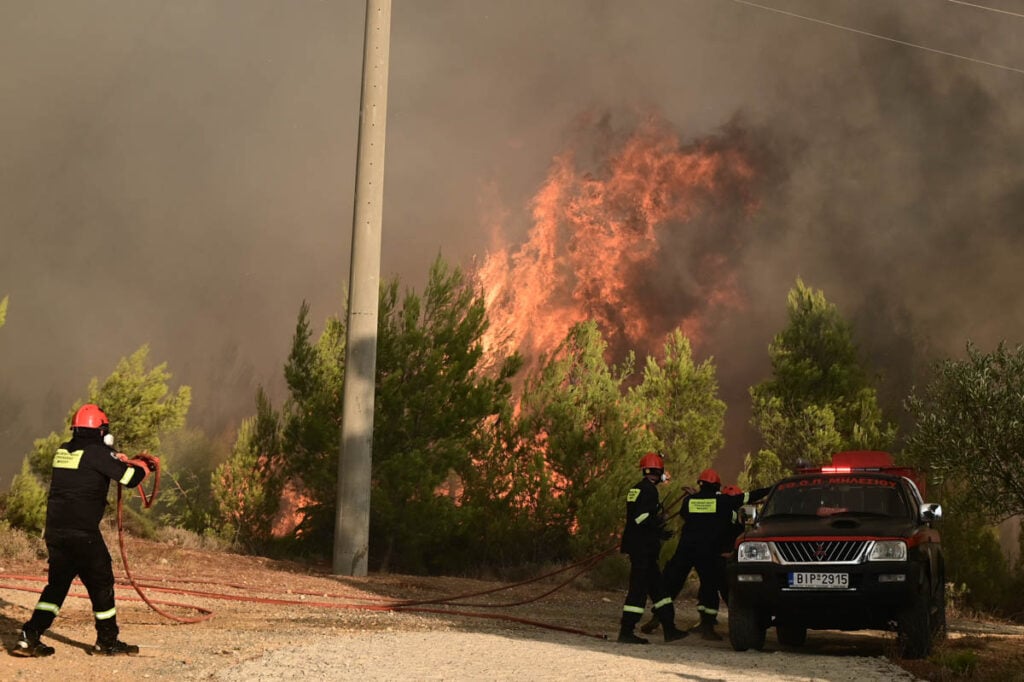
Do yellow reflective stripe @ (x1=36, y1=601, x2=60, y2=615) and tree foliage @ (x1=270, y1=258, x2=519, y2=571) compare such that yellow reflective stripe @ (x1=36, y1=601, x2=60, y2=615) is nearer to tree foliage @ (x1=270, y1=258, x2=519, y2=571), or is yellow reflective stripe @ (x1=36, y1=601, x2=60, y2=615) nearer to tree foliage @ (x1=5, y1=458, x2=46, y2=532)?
tree foliage @ (x1=5, y1=458, x2=46, y2=532)

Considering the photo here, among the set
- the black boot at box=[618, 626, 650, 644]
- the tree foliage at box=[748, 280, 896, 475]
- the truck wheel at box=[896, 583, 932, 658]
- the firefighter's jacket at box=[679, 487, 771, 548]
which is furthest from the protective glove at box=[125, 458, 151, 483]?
the tree foliage at box=[748, 280, 896, 475]

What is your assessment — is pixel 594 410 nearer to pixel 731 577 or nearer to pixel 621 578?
pixel 621 578

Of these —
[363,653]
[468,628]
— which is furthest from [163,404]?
[363,653]

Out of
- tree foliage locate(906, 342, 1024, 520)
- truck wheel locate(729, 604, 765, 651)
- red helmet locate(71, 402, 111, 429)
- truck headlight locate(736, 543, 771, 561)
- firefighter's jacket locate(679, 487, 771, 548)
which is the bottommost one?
truck wheel locate(729, 604, 765, 651)

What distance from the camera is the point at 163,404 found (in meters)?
21.0

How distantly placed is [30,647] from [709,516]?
7.97m

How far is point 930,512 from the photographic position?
11539 millimetres

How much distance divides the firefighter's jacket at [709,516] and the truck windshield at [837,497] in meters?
0.96

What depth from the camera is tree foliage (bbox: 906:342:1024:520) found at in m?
16.7

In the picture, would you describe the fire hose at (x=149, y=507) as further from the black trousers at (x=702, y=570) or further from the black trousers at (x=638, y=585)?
the black trousers at (x=702, y=570)

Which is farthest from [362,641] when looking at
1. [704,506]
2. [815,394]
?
[815,394]

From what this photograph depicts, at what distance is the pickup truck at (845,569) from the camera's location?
35.3 ft

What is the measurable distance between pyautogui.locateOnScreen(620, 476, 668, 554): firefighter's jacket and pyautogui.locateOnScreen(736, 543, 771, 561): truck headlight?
3.81ft

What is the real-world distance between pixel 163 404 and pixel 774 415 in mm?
16197
